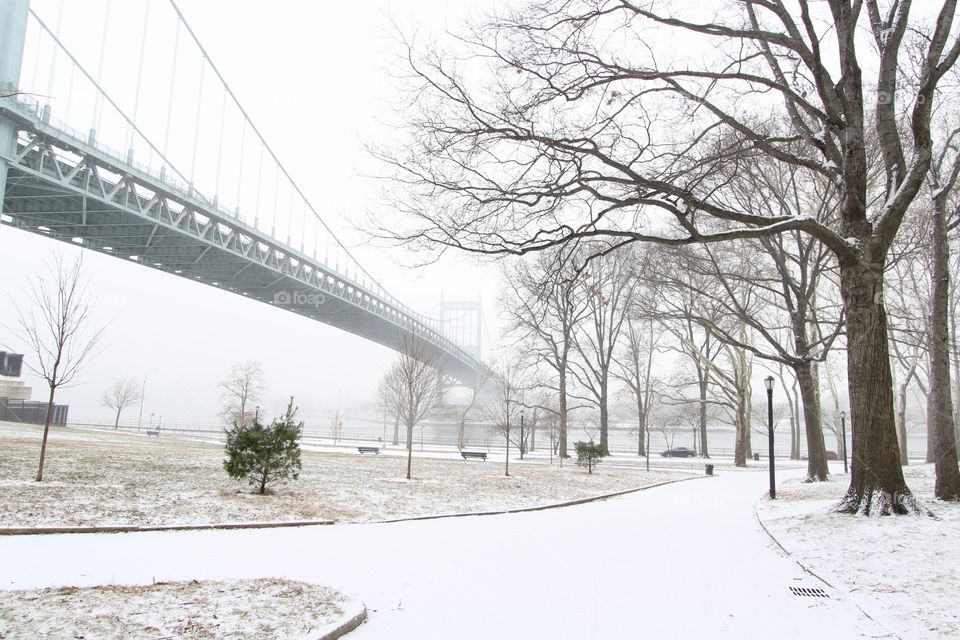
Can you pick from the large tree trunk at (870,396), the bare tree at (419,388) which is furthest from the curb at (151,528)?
the bare tree at (419,388)

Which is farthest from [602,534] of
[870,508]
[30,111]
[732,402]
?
[30,111]

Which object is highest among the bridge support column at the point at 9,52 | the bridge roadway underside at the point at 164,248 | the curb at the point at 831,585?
the bridge support column at the point at 9,52

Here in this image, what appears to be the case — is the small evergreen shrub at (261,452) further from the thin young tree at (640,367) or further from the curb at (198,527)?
the thin young tree at (640,367)

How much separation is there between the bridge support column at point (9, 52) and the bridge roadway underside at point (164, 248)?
1562 millimetres

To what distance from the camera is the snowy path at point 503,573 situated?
13.4 ft

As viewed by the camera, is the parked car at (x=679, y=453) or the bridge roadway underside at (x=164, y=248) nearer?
the bridge roadway underside at (x=164, y=248)

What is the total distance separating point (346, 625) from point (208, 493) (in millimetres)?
6876

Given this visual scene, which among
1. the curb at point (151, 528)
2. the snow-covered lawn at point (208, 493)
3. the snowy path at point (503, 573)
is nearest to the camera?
the snowy path at point (503, 573)

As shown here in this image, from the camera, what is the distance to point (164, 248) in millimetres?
36688

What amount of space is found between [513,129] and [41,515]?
757 cm

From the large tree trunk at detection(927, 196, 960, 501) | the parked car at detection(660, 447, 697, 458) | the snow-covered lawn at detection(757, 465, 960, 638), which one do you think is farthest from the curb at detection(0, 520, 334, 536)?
the parked car at detection(660, 447, 697, 458)
